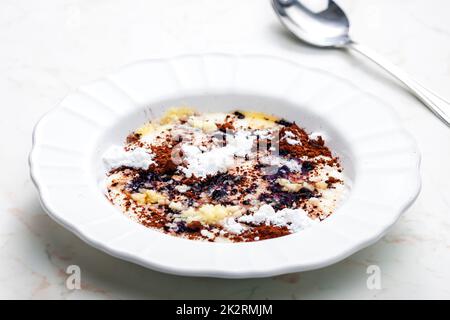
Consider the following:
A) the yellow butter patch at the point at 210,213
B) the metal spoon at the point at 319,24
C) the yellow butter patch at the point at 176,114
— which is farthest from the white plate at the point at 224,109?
the metal spoon at the point at 319,24

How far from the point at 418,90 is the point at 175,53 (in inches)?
23.7

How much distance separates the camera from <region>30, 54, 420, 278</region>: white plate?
45.9 inches

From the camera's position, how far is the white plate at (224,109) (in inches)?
45.9

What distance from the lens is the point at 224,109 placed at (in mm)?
1664

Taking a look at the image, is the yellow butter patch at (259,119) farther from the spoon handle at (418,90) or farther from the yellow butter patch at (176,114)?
the spoon handle at (418,90)

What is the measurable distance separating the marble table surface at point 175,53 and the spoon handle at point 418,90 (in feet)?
0.06

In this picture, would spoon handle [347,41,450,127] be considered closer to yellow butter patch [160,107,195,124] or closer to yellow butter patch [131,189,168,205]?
yellow butter patch [160,107,195,124]

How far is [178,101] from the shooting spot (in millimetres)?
1645

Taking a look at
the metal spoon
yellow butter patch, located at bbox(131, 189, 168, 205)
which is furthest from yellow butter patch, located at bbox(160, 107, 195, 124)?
the metal spoon

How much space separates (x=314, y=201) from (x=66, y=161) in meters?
0.44

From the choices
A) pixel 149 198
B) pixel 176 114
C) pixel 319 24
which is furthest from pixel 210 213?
pixel 319 24

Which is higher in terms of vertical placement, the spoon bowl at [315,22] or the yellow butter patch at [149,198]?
the spoon bowl at [315,22]

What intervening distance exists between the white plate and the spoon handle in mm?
205

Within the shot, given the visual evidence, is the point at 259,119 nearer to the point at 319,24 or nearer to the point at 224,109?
the point at 224,109
